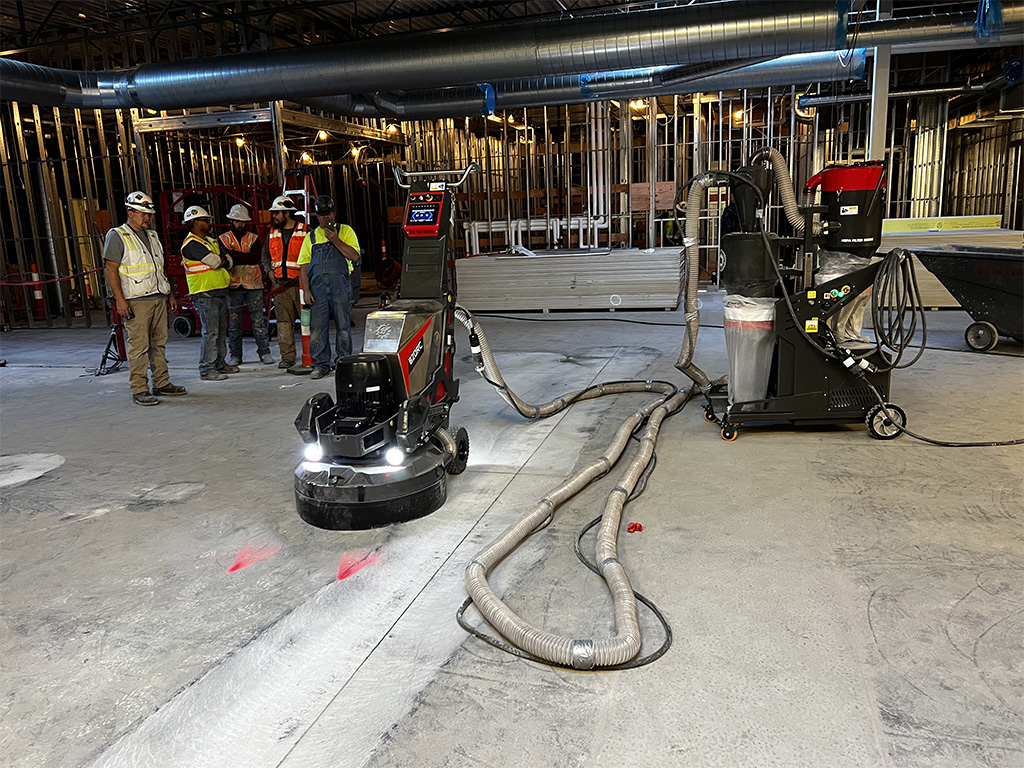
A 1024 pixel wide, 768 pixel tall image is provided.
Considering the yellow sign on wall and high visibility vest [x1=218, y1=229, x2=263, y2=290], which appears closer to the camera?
high visibility vest [x1=218, y1=229, x2=263, y2=290]

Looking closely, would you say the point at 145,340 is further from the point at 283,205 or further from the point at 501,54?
the point at 501,54

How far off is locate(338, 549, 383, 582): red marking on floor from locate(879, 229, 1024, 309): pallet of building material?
31.8 feet

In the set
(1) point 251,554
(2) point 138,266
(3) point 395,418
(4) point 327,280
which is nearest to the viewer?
(1) point 251,554

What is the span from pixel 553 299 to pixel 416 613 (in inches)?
382

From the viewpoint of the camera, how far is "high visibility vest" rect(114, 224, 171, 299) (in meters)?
6.38

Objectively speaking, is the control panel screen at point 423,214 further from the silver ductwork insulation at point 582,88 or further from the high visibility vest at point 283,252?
the silver ductwork insulation at point 582,88

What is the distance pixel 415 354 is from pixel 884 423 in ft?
10.2

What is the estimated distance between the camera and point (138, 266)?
6430mm

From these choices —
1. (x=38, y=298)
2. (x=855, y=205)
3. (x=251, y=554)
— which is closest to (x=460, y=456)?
(x=251, y=554)

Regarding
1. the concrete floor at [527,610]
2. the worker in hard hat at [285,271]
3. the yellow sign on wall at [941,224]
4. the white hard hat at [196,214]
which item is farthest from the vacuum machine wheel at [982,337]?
the white hard hat at [196,214]

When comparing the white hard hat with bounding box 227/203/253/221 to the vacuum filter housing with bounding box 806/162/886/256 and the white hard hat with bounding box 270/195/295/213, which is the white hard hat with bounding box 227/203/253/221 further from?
the vacuum filter housing with bounding box 806/162/886/256

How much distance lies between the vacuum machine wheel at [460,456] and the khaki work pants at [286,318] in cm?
425

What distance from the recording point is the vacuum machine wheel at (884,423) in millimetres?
4710

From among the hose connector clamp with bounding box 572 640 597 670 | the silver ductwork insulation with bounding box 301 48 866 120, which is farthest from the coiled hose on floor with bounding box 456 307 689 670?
the silver ductwork insulation with bounding box 301 48 866 120
